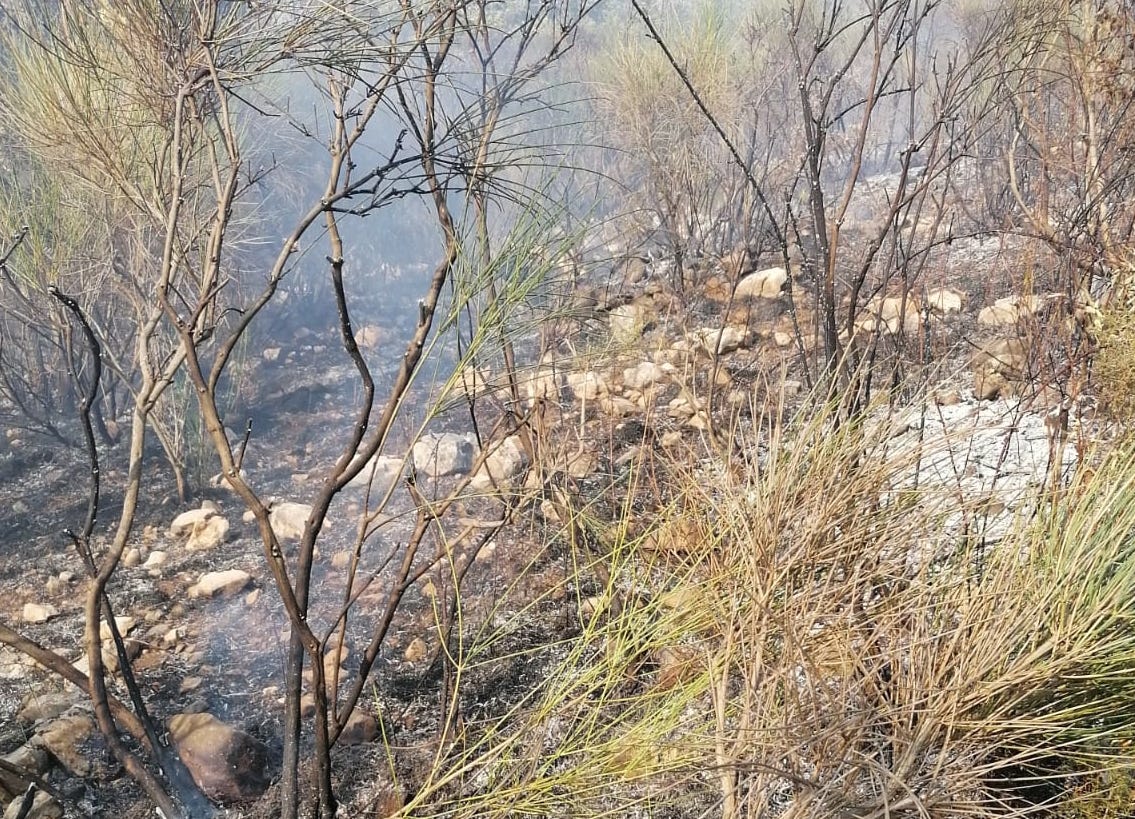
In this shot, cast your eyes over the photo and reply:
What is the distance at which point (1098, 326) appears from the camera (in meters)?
2.55

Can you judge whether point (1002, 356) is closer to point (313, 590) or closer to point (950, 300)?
point (950, 300)

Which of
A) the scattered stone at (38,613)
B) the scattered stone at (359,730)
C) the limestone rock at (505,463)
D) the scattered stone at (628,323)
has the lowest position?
the scattered stone at (359,730)

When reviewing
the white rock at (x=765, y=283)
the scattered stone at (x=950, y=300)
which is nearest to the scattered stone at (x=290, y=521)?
the white rock at (x=765, y=283)

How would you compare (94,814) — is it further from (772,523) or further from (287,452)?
(287,452)

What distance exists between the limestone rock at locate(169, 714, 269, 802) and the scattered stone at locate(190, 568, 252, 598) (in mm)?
1162

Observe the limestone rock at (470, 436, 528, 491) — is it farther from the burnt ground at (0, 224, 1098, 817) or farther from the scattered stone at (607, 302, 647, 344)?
the scattered stone at (607, 302, 647, 344)

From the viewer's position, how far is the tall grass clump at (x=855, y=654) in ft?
4.42

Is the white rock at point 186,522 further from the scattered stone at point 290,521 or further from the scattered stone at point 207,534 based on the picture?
the scattered stone at point 290,521

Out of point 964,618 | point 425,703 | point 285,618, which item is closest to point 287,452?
point 285,618

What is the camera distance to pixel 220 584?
3514 millimetres

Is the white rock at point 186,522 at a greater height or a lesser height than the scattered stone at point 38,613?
greater

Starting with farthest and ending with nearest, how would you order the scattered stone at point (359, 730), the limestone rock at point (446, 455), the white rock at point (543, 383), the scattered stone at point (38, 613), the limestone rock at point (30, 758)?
the limestone rock at point (446, 455), the scattered stone at point (38, 613), the scattered stone at point (359, 730), the limestone rock at point (30, 758), the white rock at point (543, 383)

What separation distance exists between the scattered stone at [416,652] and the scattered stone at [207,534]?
63.2 inches

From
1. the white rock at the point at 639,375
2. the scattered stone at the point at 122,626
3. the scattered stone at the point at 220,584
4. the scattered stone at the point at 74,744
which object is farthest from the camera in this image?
the white rock at the point at 639,375
